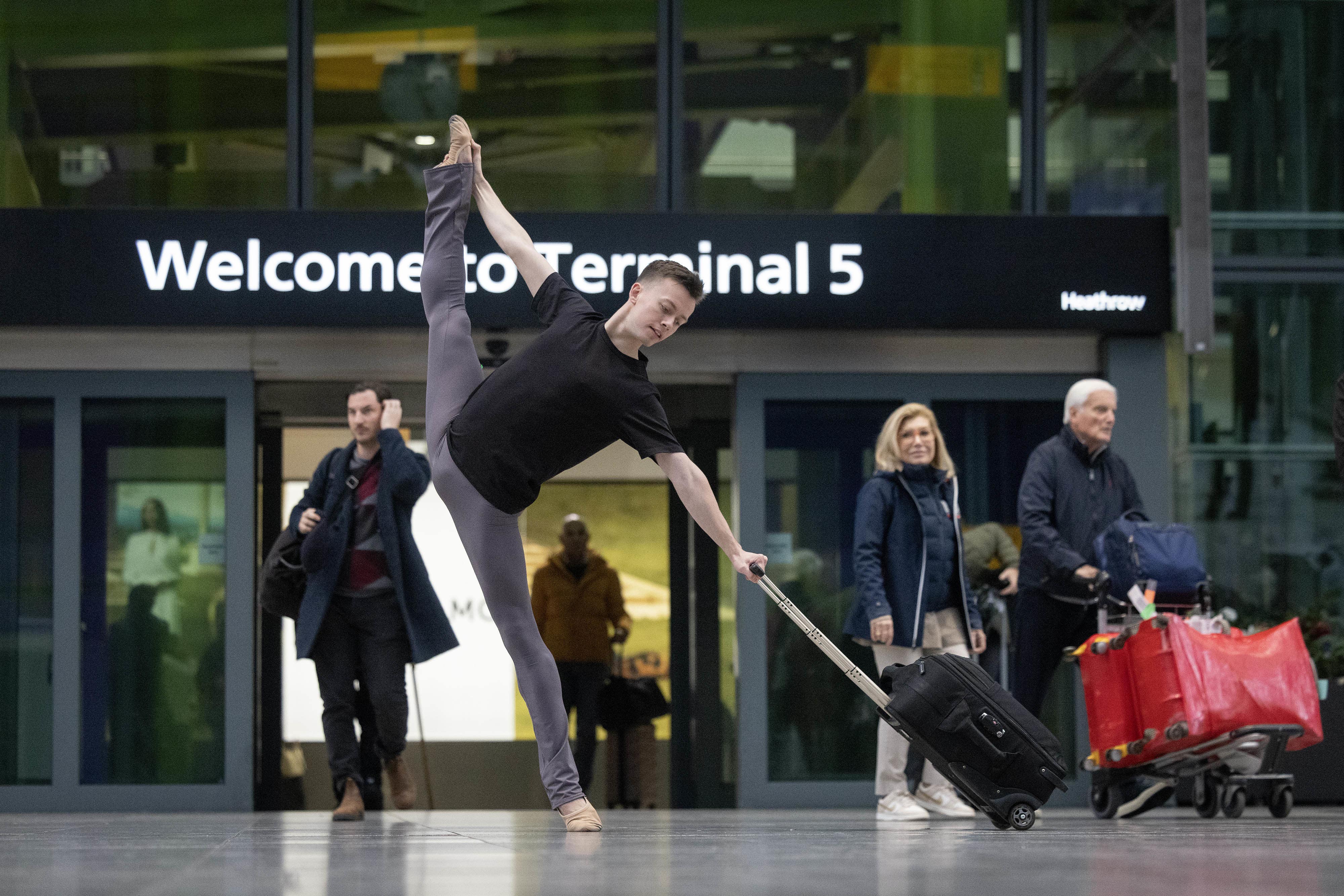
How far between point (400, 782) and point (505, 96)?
14.8ft

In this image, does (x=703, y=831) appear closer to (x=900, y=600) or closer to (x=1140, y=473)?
(x=900, y=600)

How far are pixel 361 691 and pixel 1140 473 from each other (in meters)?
4.65

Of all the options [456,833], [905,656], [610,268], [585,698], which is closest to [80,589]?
[585,698]

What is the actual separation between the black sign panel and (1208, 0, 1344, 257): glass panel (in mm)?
931

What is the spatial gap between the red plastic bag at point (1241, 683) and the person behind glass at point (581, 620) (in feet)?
15.7

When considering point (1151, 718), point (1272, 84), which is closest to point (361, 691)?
point (1151, 718)

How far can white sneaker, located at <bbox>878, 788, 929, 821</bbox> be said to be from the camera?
23.1 ft

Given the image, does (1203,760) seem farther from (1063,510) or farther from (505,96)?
(505,96)

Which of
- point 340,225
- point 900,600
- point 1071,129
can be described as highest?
point 1071,129

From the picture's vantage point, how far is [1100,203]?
1020cm

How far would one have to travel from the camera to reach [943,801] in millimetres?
7539

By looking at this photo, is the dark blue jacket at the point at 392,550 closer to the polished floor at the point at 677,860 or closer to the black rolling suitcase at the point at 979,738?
the polished floor at the point at 677,860

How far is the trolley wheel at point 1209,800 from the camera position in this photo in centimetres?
742

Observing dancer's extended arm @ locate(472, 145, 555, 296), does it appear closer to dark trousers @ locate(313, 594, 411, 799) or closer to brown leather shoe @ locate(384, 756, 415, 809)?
dark trousers @ locate(313, 594, 411, 799)
